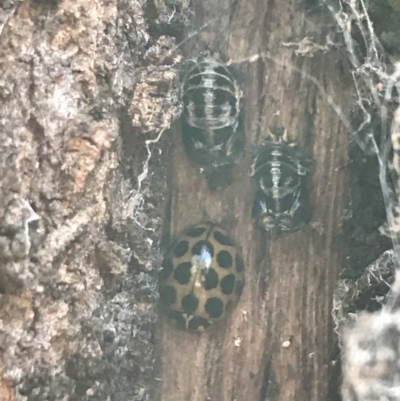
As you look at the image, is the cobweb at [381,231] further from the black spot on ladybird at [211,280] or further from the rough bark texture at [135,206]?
the black spot on ladybird at [211,280]

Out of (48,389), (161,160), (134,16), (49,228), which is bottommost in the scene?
(48,389)

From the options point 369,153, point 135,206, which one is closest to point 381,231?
point 369,153

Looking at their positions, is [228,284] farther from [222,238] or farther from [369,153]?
[369,153]

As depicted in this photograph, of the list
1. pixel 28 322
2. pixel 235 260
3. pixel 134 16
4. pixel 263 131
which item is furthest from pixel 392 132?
pixel 28 322

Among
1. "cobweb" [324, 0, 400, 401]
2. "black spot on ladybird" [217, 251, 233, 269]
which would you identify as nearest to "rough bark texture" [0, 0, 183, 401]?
"black spot on ladybird" [217, 251, 233, 269]

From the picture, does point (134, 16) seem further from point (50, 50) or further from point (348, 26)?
point (348, 26)

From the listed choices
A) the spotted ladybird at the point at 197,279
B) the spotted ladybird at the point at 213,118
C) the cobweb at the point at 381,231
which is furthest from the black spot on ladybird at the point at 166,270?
the cobweb at the point at 381,231

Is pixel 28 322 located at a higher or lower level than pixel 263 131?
lower
